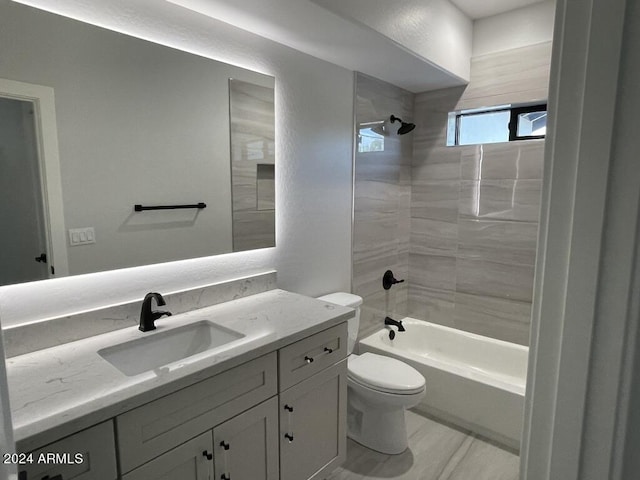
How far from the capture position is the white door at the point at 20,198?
1.28 metres

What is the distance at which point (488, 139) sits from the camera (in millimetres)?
2906

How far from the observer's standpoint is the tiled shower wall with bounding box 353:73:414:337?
8.96 feet

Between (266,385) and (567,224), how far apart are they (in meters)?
1.27

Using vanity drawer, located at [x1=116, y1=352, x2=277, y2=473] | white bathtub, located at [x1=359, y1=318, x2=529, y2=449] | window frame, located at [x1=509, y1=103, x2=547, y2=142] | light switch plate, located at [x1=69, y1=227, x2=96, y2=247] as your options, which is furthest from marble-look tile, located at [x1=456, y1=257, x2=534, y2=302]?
light switch plate, located at [x1=69, y1=227, x2=96, y2=247]

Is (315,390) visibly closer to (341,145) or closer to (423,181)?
(341,145)

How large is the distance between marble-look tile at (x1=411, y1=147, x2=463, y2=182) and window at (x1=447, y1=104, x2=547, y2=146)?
9 centimetres

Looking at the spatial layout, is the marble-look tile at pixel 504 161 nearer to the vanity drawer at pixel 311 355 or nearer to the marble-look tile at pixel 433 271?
the marble-look tile at pixel 433 271

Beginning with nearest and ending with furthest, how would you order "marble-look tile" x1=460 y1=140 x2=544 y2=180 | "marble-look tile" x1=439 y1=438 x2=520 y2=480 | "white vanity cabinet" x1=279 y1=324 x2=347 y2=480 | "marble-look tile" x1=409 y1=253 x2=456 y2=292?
1. "white vanity cabinet" x1=279 y1=324 x2=347 y2=480
2. "marble-look tile" x1=439 y1=438 x2=520 y2=480
3. "marble-look tile" x1=460 y1=140 x2=544 y2=180
4. "marble-look tile" x1=409 y1=253 x2=456 y2=292

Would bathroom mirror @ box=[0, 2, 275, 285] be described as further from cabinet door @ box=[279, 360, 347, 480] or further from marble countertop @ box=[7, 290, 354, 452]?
cabinet door @ box=[279, 360, 347, 480]

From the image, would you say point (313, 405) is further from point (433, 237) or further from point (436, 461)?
point (433, 237)

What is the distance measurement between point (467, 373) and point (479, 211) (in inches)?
47.3

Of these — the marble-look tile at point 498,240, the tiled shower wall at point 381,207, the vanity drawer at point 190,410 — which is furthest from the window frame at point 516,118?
the vanity drawer at point 190,410

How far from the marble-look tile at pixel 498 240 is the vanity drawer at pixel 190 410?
209cm

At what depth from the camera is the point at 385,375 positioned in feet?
A: 7.33
